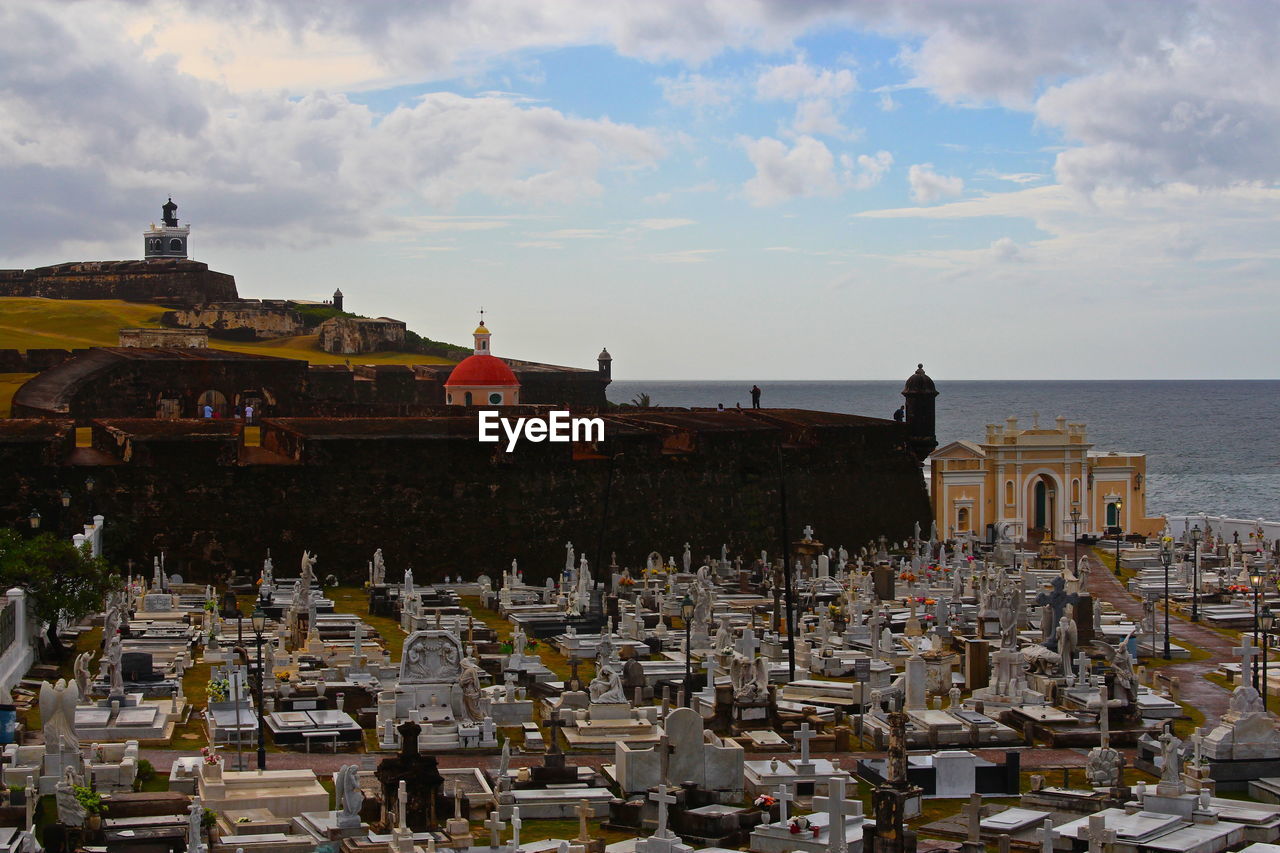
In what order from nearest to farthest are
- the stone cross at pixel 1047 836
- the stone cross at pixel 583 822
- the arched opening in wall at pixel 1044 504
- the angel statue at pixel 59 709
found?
the stone cross at pixel 1047 836 → the stone cross at pixel 583 822 → the angel statue at pixel 59 709 → the arched opening in wall at pixel 1044 504

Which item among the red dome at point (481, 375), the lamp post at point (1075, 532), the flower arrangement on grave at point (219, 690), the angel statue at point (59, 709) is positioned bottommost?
the flower arrangement on grave at point (219, 690)

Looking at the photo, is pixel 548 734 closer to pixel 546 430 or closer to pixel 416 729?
pixel 416 729

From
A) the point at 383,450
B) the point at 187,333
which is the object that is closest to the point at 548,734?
the point at 383,450

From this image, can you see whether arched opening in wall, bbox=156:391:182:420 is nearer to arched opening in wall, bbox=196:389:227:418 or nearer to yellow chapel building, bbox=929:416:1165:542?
arched opening in wall, bbox=196:389:227:418

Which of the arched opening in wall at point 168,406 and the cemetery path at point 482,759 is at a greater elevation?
the arched opening in wall at point 168,406

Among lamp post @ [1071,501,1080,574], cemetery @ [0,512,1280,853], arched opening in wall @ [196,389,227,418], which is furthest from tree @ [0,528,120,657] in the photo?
lamp post @ [1071,501,1080,574]

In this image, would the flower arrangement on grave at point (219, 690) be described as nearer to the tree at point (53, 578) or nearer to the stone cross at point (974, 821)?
the tree at point (53, 578)

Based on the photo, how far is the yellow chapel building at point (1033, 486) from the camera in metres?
50.1

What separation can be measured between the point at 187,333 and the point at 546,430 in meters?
30.0

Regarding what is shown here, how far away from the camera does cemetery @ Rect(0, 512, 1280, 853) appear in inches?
628

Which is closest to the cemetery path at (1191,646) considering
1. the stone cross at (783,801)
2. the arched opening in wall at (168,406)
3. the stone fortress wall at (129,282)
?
the stone cross at (783,801)

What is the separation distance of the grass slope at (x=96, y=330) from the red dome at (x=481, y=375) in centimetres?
1920

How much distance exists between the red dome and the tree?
25.3 m

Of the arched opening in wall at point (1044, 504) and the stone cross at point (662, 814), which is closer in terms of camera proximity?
the stone cross at point (662, 814)
